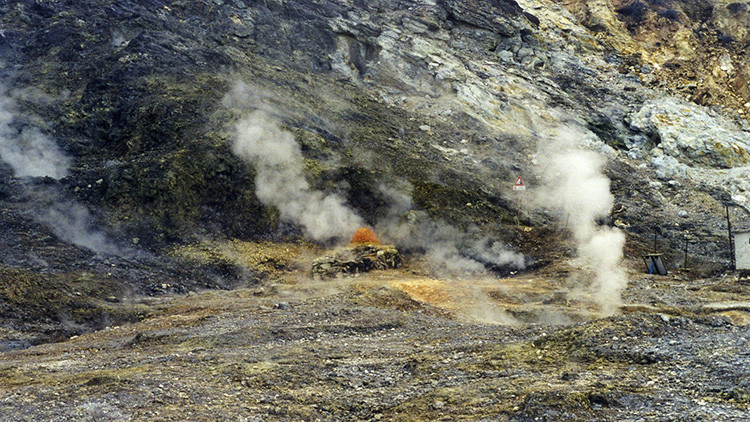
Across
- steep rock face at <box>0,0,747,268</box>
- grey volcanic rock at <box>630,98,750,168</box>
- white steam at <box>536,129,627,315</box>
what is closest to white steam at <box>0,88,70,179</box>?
steep rock face at <box>0,0,747,268</box>

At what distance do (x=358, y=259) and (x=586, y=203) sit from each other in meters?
8.36

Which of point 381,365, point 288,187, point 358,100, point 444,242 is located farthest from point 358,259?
point 358,100

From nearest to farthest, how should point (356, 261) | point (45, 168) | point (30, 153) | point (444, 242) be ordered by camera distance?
point (356, 261), point (444, 242), point (45, 168), point (30, 153)

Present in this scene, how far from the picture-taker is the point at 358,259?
16.8 metres

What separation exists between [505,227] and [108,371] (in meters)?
13.0

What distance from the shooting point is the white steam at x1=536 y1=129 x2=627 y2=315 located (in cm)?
1619

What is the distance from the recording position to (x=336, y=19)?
27672 mm

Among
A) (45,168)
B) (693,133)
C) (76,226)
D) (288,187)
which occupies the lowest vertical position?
(45,168)

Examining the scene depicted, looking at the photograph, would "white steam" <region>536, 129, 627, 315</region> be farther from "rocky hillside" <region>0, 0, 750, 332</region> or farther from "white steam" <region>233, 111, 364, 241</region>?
"white steam" <region>233, 111, 364, 241</region>

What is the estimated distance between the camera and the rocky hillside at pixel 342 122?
17.3 meters

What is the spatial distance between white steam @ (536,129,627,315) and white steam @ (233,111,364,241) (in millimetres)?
6434

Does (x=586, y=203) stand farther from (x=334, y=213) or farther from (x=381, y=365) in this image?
(x=381, y=365)

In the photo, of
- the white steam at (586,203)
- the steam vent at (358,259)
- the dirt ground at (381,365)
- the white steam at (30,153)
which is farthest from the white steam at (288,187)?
the white steam at (586,203)

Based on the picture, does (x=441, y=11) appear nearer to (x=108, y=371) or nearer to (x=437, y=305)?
(x=437, y=305)
